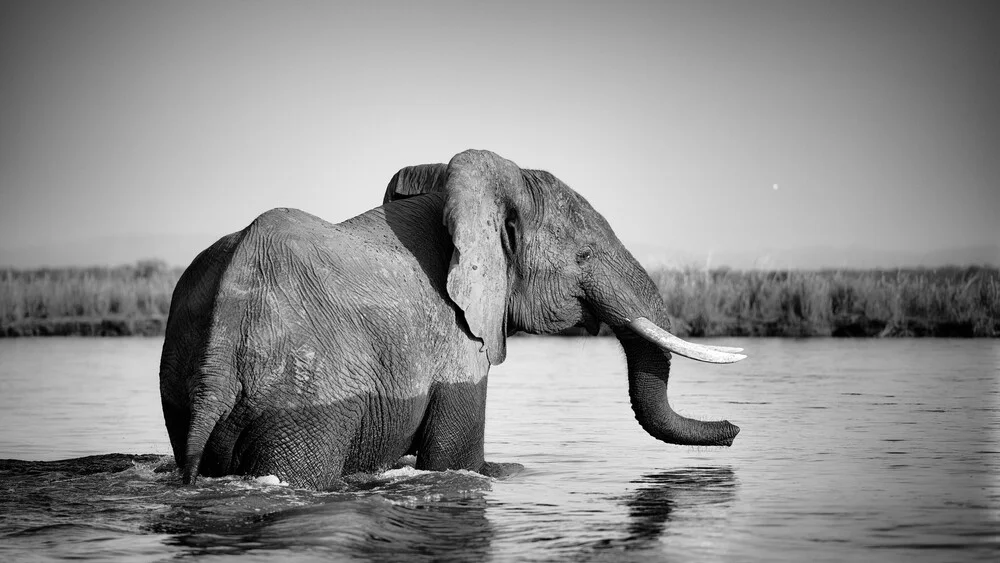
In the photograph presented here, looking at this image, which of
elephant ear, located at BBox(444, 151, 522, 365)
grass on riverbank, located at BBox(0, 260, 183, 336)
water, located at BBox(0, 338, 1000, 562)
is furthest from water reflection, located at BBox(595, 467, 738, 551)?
grass on riverbank, located at BBox(0, 260, 183, 336)

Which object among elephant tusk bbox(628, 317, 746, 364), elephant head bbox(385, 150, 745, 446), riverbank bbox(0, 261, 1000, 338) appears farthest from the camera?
riverbank bbox(0, 261, 1000, 338)

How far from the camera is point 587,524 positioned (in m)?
7.00

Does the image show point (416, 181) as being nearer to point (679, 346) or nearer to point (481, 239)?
point (481, 239)

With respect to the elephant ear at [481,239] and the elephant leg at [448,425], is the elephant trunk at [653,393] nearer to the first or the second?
the elephant ear at [481,239]

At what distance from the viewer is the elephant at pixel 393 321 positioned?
→ 6.91 m

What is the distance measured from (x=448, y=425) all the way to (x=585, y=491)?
3.59ft

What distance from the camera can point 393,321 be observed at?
7.39 meters

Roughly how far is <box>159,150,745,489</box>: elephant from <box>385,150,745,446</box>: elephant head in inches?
0.4

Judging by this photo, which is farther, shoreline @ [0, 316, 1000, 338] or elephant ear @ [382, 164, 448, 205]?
shoreline @ [0, 316, 1000, 338]

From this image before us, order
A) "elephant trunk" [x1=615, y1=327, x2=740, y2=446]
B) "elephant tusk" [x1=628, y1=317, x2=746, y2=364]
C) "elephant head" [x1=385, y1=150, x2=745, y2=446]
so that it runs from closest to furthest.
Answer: "elephant head" [x1=385, y1=150, x2=745, y2=446]
"elephant tusk" [x1=628, y1=317, x2=746, y2=364]
"elephant trunk" [x1=615, y1=327, x2=740, y2=446]

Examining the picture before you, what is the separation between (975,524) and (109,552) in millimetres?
4323

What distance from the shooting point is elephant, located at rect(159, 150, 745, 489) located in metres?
6.91

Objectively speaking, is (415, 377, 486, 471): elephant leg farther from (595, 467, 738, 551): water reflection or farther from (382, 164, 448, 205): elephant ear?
(382, 164, 448, 205): elephant ear

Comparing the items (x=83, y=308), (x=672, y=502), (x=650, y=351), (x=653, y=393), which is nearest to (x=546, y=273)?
(x=650, y=351)
